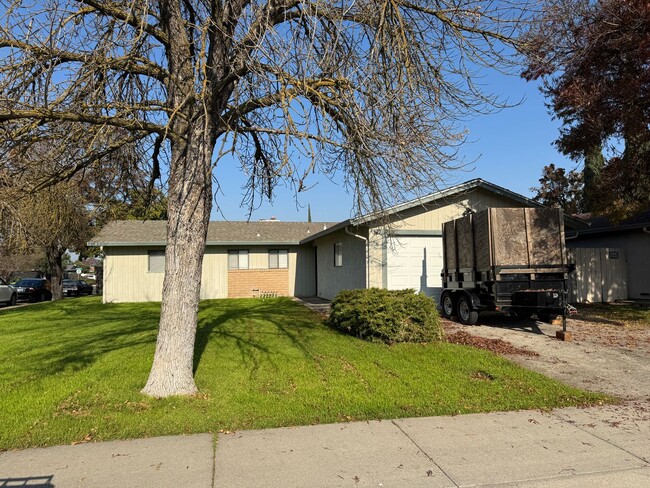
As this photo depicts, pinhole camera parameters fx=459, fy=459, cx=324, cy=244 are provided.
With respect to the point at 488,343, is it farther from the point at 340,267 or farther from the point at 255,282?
the point at 255,282

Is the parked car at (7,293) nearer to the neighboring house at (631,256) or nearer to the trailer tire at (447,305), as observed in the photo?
the trailer tire at (447,305)

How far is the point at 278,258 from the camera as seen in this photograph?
2372 cm

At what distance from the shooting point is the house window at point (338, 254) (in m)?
18.2

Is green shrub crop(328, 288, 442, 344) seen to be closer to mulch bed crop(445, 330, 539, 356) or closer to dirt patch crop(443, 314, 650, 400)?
mulch bed crop(445, 330, 539, 356)

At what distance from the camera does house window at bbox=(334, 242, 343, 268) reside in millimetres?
18184

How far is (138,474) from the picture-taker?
12.7 feet

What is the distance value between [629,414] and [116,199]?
33.0 ft

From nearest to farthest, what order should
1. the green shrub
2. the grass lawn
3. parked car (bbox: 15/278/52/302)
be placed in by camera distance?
the grass lawn
the green shrub
parked car (bbox: 15/278/52/302)

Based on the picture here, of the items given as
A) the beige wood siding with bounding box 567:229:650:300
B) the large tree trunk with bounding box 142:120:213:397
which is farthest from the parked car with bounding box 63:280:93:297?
the beige wood siding with bounding box 567:229:650:300

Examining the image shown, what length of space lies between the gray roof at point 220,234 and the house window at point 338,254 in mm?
4595

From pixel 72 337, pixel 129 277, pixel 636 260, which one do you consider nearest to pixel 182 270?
pixel 72 337

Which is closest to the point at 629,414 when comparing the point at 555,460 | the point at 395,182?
the point at 555,460

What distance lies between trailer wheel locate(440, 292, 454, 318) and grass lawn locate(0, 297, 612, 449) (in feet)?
14.5

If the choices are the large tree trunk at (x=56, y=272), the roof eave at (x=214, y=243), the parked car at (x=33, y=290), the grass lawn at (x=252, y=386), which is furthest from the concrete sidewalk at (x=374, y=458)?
the parked car at (x=33, y=290)
